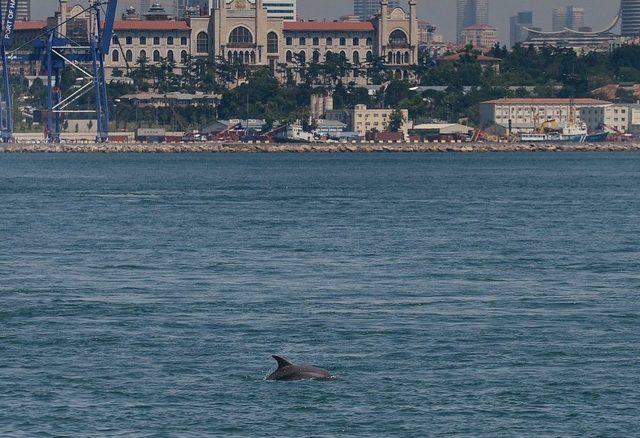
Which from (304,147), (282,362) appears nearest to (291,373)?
(282,362)

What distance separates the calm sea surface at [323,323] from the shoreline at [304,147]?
118m

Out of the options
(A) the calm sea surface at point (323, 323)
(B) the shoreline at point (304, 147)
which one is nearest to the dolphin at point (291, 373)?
(A) the calm sea surface at point (323, 323)

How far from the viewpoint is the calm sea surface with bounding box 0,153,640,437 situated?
22422mm

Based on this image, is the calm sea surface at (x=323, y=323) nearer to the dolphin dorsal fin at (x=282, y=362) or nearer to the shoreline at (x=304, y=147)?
the dolphin dorsal fin at (x=282, y=362)

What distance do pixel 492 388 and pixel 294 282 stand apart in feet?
41.4

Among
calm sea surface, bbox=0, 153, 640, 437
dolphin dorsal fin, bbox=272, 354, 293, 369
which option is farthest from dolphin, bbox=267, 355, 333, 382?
calm sea surface, bbox=0, 153, 640, 437

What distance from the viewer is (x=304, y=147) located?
18925 centimetres

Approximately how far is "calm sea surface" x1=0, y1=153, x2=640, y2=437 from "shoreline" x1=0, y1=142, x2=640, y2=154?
118 m

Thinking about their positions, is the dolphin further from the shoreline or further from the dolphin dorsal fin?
the shoreline

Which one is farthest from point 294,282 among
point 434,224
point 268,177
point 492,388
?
point 268,177

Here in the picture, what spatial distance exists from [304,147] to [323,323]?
160109 millimetres

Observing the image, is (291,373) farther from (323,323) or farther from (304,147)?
(304,147)

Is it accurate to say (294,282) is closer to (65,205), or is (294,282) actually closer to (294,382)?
(294,382)

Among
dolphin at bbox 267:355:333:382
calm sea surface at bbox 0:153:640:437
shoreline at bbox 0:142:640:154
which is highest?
dolphin at bbox 267:355:333:382
